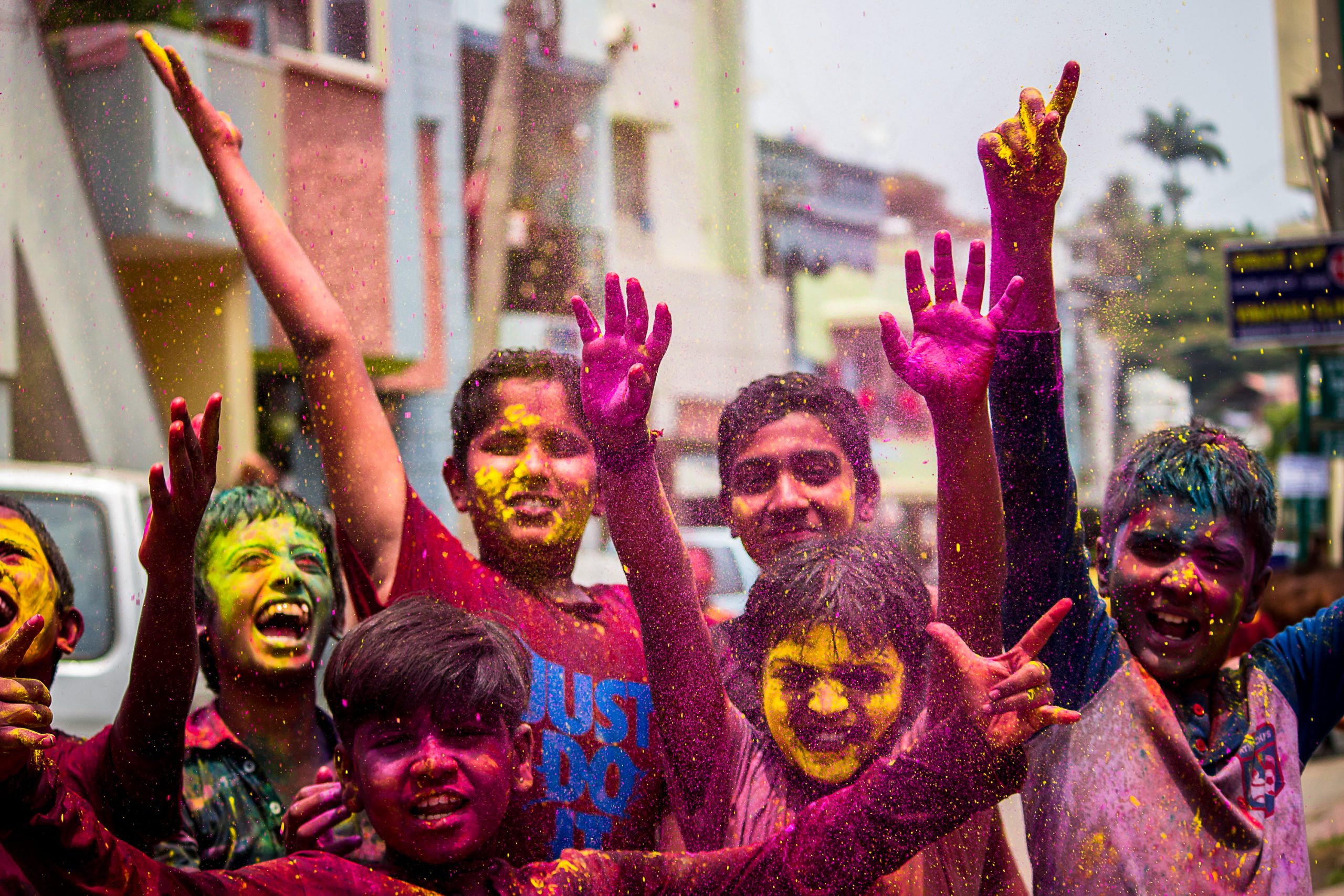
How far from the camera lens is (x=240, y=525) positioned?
5.87 ft

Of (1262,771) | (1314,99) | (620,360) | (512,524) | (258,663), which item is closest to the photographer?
(620,360)

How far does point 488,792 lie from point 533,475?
41 centimetres

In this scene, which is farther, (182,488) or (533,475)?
(533,475)

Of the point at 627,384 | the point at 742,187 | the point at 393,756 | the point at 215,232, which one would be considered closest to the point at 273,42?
the point at 215,232

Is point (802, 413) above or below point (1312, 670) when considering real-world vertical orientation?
above

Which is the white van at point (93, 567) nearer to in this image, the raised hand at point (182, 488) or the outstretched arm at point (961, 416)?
the raised hand at point (182, 488)

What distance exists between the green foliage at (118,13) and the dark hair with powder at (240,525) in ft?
3.10

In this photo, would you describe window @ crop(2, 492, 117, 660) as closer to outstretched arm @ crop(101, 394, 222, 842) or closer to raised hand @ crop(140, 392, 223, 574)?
outstretched arm @ crop(101, 394, 222, 842)

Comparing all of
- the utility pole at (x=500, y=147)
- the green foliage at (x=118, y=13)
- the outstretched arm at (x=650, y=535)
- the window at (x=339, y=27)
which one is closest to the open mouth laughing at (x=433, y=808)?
the outstretched arm at (x=650, y=535)

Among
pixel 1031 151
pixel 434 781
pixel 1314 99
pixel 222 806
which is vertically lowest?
pixel 222 806

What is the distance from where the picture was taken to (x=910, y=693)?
4.65ft

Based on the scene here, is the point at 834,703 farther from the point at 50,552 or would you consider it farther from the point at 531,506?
the point at 50,552

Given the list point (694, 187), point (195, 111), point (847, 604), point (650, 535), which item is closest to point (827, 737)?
point (847, 604)

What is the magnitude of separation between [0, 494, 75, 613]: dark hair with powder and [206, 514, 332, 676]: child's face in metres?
0.18
